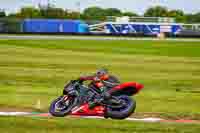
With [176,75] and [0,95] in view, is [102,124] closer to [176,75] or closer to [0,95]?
[0,95]

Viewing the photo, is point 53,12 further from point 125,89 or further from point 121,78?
point 125,89

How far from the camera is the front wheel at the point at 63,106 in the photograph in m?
13.6

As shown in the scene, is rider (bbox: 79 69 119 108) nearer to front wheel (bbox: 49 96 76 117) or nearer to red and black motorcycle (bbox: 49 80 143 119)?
red and black motorcycle (bbox: 49 80 143 119)

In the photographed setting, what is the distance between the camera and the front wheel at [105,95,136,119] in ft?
42.2

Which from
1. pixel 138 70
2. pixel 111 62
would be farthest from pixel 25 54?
pixel 138 70

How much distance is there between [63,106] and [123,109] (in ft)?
5.05

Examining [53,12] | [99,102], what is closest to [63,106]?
[99,102]

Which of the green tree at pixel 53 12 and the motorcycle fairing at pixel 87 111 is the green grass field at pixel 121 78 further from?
the green tree at pixel 53 12

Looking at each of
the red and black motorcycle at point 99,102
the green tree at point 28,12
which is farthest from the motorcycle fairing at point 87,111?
the green tree at point 28,12

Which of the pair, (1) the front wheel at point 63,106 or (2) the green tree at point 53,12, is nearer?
(1) the front wheel at point 63,106

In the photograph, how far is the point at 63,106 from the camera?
1368cm

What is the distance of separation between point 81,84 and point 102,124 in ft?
5.52

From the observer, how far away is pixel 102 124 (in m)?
12.0

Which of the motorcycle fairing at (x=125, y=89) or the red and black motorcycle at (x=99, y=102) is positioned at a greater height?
the motorcycle fairing at (x=125, y=89)
